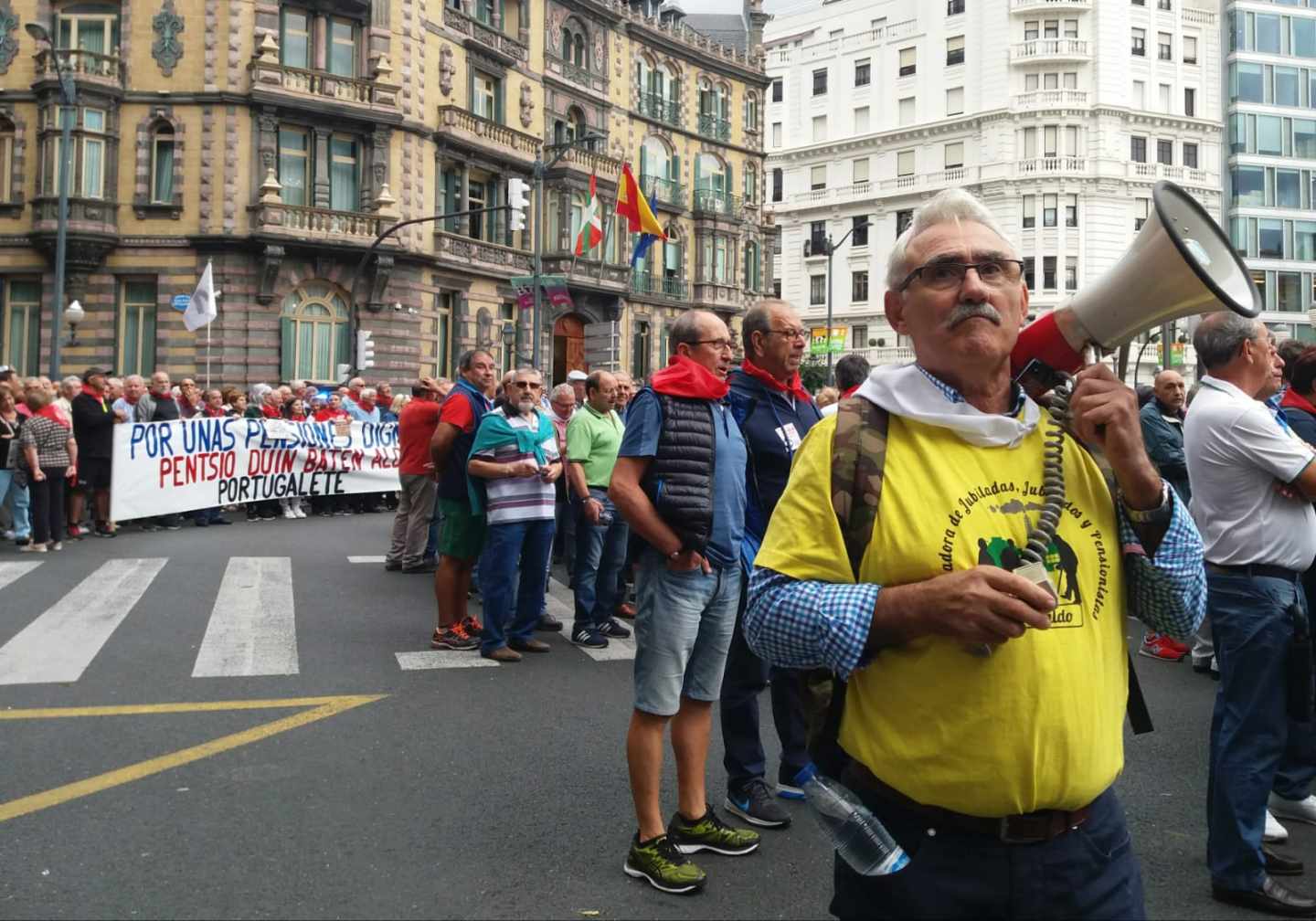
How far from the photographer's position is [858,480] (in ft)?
6.45

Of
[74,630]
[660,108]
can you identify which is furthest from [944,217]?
[660,108]

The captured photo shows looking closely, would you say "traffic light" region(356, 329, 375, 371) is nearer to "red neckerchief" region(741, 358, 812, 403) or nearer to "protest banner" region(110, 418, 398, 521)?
"protest banner" region(110, 418, 398, 521)

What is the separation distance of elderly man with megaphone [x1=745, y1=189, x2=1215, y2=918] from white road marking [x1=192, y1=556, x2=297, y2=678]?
5.74m

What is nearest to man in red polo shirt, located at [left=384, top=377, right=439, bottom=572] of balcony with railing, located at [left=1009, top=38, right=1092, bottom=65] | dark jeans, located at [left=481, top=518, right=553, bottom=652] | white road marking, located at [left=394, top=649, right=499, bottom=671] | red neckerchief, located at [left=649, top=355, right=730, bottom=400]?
dark jeans, located at [left=481, top=518, right=553, bottom=652]

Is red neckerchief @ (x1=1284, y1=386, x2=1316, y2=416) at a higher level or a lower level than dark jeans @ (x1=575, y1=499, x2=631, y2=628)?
higher

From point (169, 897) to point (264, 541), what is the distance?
10.7 metres

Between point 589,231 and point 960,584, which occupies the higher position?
point 589,231

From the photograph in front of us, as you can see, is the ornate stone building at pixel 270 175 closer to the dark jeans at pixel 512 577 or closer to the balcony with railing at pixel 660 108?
the balcony with railing at pixel 660 108

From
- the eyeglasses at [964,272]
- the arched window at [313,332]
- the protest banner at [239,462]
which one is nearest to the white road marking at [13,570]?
the protest banner at [239,462]

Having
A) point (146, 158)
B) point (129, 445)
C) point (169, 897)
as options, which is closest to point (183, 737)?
point (169, 897)

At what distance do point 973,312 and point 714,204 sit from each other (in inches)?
1770

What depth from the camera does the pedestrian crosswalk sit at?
23.5 feet

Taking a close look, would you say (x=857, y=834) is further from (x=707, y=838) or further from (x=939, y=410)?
(x=707, y=838)

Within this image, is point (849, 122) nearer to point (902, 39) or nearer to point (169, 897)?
point (902, 39)
